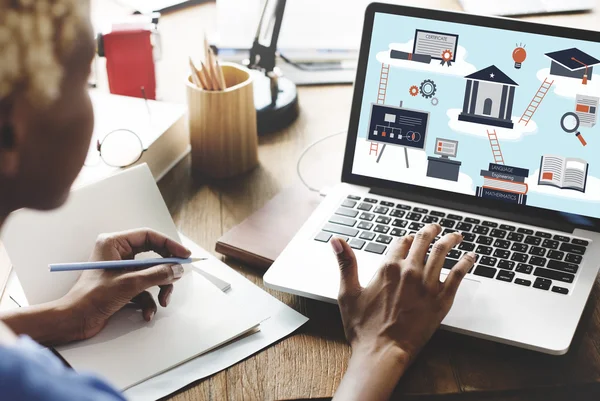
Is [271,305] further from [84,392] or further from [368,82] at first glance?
[84,392]

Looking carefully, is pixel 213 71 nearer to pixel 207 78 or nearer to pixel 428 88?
pixel 207 78

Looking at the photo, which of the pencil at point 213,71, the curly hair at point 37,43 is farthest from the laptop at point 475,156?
the curly hair at point 37,43

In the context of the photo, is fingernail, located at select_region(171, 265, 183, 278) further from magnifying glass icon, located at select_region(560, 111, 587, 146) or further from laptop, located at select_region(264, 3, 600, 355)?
magnifying glass icon, located at select_region(560, 111, 587, 146)

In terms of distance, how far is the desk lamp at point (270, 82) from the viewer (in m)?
1.33

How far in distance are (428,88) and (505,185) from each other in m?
0.18

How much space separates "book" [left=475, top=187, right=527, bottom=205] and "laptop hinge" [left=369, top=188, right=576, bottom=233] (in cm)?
2

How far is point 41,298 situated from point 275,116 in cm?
62

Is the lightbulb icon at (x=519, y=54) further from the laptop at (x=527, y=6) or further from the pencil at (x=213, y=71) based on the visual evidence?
the laptop at (x=527, y=6)

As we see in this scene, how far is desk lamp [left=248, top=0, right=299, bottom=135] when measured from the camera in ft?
4.35

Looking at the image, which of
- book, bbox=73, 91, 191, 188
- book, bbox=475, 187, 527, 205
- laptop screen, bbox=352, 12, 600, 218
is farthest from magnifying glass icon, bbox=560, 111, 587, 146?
book, bbox=73, 91, 191, 188

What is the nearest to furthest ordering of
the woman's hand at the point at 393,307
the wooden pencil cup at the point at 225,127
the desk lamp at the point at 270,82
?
the woman's hand at the point at 393,307 < the wooden pencil cup at the point at 225,127 < the desk lamp at the point at 270,82

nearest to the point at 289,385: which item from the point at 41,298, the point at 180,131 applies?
the point at 41,298

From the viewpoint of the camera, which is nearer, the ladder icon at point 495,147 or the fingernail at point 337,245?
the fingernail at point 337,245

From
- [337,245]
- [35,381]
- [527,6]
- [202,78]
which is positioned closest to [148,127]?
[202,78]
